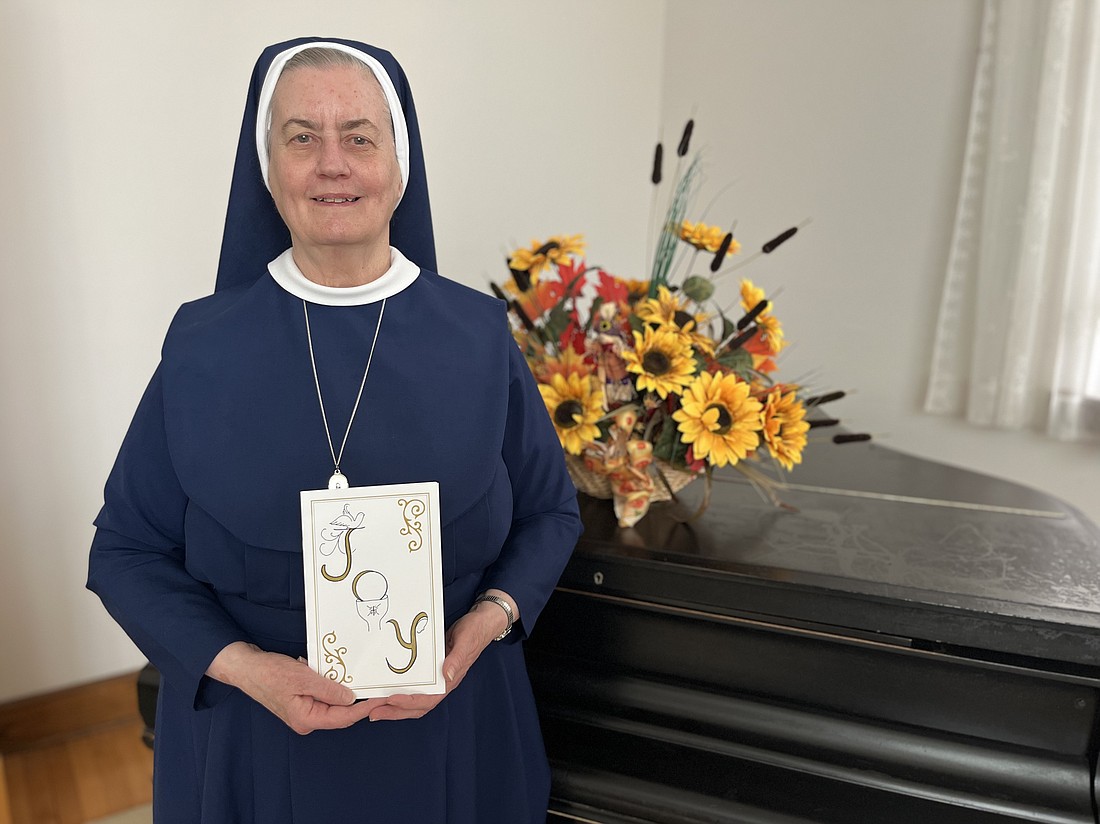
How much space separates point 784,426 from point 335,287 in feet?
2.74

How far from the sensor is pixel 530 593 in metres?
1.37

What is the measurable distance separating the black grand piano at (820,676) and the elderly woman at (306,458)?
10.0 inches

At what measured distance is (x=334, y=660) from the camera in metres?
1.15

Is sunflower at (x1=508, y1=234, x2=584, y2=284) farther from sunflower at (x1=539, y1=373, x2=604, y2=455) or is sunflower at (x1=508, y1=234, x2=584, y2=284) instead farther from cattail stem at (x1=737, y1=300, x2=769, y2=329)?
cattail stem at (x1=737, y1=300, x2=769, y2=329)

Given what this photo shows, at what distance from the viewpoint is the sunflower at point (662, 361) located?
5.32 ft

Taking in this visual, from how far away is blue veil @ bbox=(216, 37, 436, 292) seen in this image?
49.4 inches

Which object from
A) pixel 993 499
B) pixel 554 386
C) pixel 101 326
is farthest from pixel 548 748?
pixel 101 326

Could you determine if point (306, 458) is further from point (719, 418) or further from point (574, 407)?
point (719, 418)

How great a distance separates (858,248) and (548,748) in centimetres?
235

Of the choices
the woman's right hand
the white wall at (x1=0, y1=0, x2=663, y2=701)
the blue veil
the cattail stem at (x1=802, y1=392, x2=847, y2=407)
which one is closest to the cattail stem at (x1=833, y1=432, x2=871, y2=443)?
the cattail stem at (x1=802, y1=392, x2=847, y2=407)

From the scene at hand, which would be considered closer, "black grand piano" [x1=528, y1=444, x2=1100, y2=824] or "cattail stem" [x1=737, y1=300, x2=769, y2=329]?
"black grand piano" [x1=528, y1=444, x2=1100, y2=824]

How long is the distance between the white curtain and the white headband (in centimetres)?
220

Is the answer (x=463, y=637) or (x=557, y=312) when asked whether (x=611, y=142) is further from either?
(x=463, y=637)

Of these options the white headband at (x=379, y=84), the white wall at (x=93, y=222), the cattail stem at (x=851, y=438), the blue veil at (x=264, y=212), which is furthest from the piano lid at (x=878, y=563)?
the white wall at (x=93, y=222)
